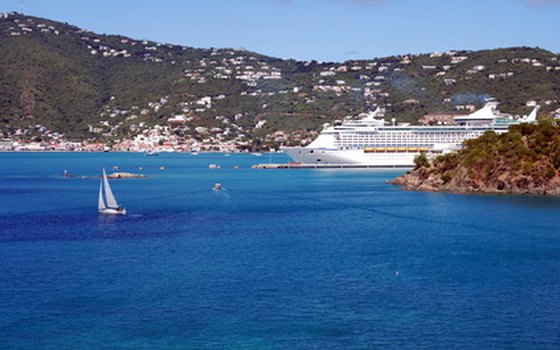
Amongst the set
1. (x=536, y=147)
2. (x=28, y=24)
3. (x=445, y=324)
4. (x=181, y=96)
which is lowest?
(x=445, y=324)

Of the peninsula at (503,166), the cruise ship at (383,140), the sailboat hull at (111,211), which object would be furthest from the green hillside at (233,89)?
the sailboat hull at (111,211)

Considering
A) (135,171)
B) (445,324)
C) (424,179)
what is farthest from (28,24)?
(445,324)

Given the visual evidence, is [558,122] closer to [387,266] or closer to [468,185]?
[468,185]

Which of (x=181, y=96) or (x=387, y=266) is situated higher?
(x=181, y=96)

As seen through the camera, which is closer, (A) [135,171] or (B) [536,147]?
(B) [536,147]

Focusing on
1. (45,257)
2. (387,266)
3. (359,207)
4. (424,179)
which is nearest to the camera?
(387,266)

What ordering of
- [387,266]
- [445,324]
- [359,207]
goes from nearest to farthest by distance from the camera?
1. [445,324]
2. [387,266]
3. [359,207]

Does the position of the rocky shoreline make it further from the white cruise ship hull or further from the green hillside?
the green hillside
